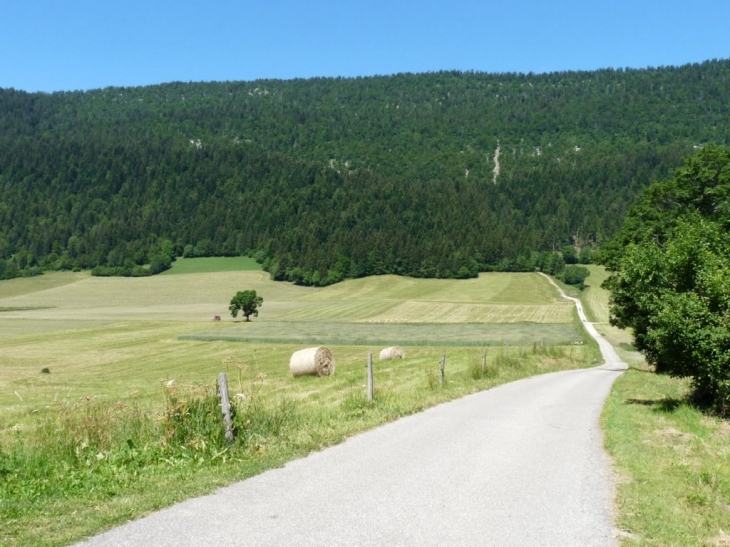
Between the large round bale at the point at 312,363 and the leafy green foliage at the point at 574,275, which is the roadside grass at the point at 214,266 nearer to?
the leafy green foliage at the point at 574,275

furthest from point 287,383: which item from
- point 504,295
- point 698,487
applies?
point 504,295

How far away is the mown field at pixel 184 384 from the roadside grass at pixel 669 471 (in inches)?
211

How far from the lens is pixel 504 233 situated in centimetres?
19188

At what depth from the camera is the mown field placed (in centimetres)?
956

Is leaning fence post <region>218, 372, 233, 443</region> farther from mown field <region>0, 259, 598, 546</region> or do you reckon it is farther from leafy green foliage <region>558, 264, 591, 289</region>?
leafy green foliage <region>558, 264, 591, 289</region>

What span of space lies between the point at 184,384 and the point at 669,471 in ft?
30.5

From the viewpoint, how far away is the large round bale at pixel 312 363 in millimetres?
32594

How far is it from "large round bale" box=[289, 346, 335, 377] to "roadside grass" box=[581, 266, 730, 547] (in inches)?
588

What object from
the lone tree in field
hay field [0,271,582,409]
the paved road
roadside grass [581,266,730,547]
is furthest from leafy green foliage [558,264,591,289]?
the paved road

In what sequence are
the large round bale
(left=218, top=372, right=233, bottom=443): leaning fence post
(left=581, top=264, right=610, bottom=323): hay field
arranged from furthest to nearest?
(left=581, top=264, right=610, bottom=323): hay field
the large round bale
(left=218, top=372, right=233, bottom=443): leaning fence post

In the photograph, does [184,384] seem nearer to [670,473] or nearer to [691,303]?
[670,473]

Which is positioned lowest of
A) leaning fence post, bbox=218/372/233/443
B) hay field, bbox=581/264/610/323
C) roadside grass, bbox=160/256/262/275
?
hay field, bbox=581/264/610/323

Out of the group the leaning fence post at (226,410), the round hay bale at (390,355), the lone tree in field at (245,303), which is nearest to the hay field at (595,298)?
the round hay bale at (390,355)

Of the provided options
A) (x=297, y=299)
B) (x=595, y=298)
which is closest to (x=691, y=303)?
(x=595, y=298)
